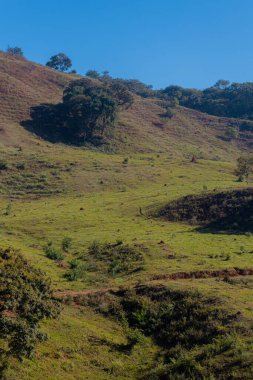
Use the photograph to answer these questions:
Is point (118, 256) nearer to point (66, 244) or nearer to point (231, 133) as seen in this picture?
point (66, 244)

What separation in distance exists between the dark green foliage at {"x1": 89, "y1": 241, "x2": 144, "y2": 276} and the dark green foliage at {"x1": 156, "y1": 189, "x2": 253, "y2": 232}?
57.8ft

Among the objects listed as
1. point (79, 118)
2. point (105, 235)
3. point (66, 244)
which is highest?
point (79, 118)

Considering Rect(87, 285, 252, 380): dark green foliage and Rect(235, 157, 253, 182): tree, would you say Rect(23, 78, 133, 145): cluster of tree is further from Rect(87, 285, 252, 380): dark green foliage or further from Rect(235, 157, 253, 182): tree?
Rect(87, 285, 252, 380): dark green foliage

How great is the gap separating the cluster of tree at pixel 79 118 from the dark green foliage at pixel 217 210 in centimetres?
5417

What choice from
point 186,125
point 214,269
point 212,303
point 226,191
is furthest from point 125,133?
point 212,303

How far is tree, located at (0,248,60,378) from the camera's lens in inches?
882

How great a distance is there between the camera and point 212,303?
102 feet

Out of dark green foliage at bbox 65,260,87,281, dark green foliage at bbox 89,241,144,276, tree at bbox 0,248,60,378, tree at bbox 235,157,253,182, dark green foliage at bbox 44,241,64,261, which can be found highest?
tree at bbox 235,157,253,182

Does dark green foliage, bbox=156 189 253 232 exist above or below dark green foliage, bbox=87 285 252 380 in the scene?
above

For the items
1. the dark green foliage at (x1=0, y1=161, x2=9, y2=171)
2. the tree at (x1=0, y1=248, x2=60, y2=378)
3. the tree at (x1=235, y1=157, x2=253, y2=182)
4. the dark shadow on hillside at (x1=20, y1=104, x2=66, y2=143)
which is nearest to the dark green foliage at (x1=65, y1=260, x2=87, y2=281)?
the tree at (x1=0, y1=248, x2=60, y2=378)

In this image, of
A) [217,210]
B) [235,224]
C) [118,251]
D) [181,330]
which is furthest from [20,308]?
[217,210]

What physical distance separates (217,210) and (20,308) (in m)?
45.9

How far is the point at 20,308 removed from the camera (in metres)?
23.3

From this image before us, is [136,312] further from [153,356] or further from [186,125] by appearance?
[186,125]
